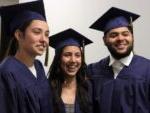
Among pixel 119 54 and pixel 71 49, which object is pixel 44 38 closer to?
pixel 71 49

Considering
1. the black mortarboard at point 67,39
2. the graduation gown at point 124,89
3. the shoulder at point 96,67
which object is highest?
the black mortarboard at point 67,39

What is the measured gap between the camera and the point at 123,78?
266cm

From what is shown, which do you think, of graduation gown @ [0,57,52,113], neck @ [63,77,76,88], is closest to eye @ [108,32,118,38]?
neck @ [63,77,76,88]

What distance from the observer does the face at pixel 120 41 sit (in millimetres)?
2650

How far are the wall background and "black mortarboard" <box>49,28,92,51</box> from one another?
42.1 inches

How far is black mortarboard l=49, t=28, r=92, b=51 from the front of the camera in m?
2.74

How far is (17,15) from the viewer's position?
2.46 m

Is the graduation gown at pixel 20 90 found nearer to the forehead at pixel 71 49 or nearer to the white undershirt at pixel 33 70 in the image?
the white undershirt at pixel 33 70

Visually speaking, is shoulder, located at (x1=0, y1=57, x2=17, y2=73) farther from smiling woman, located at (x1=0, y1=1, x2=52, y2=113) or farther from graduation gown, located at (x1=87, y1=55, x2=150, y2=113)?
graduation gown, located at (x1=87, y1=55, x2=150, y2=113)

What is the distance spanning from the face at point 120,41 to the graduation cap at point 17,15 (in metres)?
0.57

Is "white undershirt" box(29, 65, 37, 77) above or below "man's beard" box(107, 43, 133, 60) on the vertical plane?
below

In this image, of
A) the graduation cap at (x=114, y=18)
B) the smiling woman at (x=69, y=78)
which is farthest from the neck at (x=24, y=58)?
the graduation cap at (x=114, y=18)

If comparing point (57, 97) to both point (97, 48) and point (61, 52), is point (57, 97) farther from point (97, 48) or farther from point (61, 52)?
point (97, 48)

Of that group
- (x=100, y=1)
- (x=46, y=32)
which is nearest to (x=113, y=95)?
(x=46, y=32)
